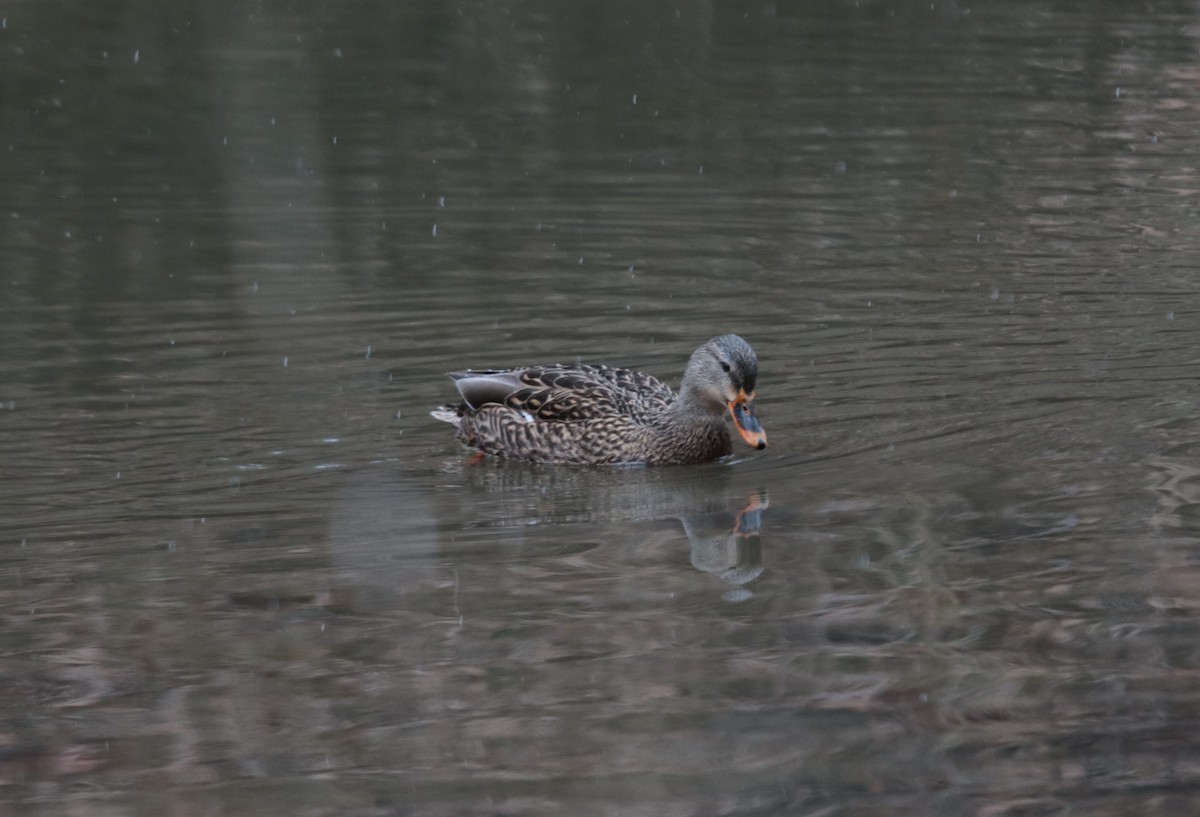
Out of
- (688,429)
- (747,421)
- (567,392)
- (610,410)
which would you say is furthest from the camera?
(567,392)

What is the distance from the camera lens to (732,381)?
9.60 meters

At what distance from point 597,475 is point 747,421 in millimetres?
854

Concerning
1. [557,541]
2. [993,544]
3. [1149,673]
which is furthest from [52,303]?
[1149,673]

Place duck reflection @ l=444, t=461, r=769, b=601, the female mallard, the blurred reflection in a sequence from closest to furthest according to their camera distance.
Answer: the blurred reflection
duck reflection @ l=444, t=461, r=769, b=601
the female mallard

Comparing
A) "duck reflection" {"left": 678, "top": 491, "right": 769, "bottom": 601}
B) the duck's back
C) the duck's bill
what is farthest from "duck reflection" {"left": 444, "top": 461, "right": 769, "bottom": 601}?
the duck's bill

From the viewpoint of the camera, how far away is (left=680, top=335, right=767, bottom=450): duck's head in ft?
31.3

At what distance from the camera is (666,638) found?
6988 millimetres

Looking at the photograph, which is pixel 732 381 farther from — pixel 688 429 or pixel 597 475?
pixel 597 475

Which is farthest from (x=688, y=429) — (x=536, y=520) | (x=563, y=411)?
(x=536, y=520)

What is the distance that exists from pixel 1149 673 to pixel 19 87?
63.6 ft

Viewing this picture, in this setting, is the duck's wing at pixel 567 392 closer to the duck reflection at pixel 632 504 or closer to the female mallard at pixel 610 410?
the female mallard at pixel 610 410

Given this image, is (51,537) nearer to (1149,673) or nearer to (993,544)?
(993,544)

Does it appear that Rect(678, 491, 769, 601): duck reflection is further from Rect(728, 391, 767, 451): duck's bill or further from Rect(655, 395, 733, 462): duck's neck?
Rect(655, 395, 733, 462): duck's neck

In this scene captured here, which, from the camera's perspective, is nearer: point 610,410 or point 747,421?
point 747,421
